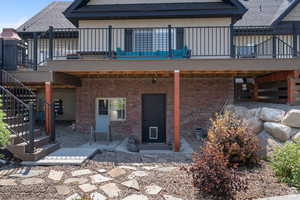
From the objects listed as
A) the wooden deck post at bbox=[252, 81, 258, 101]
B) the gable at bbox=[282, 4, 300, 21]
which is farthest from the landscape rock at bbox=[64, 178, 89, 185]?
the gable at bbox=[282, 4, 300, 21]

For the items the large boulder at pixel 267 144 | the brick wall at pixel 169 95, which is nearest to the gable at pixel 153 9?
the brick wall at pixel 169 95

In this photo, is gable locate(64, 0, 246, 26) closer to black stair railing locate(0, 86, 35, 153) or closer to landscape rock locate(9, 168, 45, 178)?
black stair railing locate(0, 86, 35, 153)

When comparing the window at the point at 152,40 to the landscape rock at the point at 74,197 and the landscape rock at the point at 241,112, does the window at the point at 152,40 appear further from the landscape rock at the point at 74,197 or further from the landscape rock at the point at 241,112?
the landscape rock at the point at 74,197

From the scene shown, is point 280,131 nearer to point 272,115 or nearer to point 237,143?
point 272,115

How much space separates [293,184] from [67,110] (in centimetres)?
1142

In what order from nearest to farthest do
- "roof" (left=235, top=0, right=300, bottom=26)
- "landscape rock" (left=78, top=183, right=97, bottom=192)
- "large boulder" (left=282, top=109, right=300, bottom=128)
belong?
1. "landscape rock" (left=78, top=183, right=97, bottom=192)
2. "large boulder" (left=282, top=109, right=300, bottom=128)
3. "roof" (left=235, top=0, right=300, bottom=26)

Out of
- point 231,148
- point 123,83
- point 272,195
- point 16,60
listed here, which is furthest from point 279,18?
point 16,60

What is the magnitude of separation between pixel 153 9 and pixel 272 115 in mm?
6633

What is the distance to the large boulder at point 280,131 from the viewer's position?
5.67 m

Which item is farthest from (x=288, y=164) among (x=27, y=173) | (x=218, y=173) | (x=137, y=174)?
(x=27, y=173)

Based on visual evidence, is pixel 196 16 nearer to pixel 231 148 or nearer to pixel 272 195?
pixel 231 148

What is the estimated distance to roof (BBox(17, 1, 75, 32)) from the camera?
1187 centimetres

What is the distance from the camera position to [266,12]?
1301 centimetres

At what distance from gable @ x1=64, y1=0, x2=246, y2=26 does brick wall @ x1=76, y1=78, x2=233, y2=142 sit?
9.43ft
